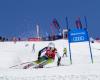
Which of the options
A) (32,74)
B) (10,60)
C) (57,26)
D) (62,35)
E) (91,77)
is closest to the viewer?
(91,77)

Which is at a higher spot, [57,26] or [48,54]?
[57,26]

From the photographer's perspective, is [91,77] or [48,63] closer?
[91,77]

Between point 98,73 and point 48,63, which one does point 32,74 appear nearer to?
point 98,73

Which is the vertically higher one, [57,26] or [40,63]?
[57,26]

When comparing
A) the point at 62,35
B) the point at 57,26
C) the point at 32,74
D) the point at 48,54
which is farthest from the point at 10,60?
the point at 57,26

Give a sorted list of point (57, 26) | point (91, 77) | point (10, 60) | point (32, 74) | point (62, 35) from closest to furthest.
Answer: point (91, 77)
point (32, 74)
point (10, 60)
point (62, 35)
point (57, 26)

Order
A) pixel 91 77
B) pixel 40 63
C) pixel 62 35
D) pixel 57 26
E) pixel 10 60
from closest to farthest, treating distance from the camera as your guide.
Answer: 1. pixel 91 77
2. pixel 40 63
3. pixel 10 60
4. pixel 62 35
5. pixel 57 26

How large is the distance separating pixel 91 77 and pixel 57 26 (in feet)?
369

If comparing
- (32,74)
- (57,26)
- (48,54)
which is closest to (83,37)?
(48,54)

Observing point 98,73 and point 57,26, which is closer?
point 98,73

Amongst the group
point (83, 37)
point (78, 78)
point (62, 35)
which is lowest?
point (78, 78)

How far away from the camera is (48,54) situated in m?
23.5

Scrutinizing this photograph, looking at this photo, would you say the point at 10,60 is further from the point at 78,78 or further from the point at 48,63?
the point at 78,78

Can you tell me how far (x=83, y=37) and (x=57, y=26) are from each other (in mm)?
100803
